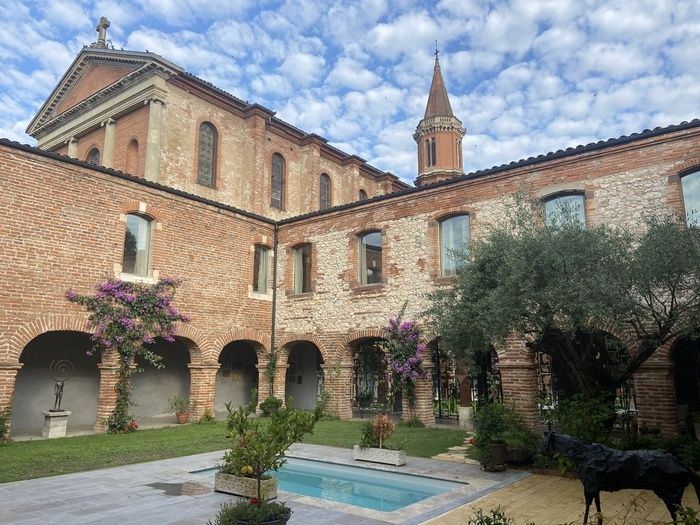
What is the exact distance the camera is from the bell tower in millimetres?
35500

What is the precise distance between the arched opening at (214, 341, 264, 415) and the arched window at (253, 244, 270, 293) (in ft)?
7.10

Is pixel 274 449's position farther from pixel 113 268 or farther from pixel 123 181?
pixel 123 181

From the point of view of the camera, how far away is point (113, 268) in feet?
45.1

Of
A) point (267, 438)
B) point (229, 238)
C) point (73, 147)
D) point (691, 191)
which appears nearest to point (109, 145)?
point (73, 147)

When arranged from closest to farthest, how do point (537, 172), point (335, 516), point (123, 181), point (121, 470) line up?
point (335, 516) < point (121, 470) < point (537, 172) < point (123, 181)

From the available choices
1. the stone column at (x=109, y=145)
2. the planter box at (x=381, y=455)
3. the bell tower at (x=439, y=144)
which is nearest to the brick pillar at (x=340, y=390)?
the planter box at (x=381, y=455)

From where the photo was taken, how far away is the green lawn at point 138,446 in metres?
8.95

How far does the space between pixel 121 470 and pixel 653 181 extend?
480 inches

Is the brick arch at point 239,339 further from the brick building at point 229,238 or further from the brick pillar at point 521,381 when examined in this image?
the brick pillar at point 521,381

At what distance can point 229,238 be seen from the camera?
16.9 meters

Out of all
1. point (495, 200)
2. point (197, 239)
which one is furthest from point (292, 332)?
point (495, 200)

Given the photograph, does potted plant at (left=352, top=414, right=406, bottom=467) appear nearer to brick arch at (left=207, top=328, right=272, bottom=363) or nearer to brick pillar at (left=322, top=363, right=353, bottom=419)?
brick pillar at (left=322, top=363, right=353, bottom=419)

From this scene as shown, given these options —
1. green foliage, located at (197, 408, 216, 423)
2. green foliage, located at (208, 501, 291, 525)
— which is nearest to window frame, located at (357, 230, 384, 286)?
green foliage, located at (197, 408, 216, 423)

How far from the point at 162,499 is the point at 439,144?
3266 centimetres
